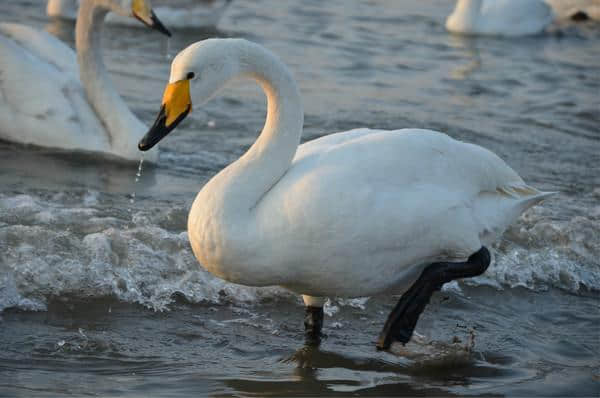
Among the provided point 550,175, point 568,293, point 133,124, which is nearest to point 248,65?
point 568,293

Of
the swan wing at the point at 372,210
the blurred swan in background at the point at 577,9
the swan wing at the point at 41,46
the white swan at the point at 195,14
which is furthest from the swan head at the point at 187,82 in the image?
the blurred swan in background at the point at 577,9

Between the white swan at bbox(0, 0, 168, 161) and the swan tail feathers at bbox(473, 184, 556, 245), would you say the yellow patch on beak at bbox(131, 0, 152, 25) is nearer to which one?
the white swan at bbox(0, 0, 168, 161)

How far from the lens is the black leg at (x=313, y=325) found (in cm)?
559

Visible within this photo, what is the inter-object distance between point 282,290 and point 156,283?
648 millimetres

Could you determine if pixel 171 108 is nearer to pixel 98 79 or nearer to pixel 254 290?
pixel 254 290

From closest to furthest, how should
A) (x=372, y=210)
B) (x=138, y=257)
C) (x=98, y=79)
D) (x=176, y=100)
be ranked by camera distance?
(x=176, y=100)
(x=372, y=210)
(x=138, y=257)
(x=98, y=79)

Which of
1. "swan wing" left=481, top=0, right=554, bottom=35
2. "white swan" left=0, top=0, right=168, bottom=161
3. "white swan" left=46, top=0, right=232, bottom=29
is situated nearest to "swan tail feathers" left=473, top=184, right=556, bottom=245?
"white swan" left=0, top=0, right=168, bottom=161

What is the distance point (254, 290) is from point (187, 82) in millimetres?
1742

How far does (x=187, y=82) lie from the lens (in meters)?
4.73

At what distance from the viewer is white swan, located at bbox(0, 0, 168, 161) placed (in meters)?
8.47

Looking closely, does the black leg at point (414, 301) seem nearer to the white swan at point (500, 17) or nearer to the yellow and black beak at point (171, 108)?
the yellow and black beak at point (171, 108)

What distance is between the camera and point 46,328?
5.52 metres

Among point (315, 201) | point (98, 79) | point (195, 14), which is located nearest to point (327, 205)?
point (315, 201)

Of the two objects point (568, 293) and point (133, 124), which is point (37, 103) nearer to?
point (133, 124)
